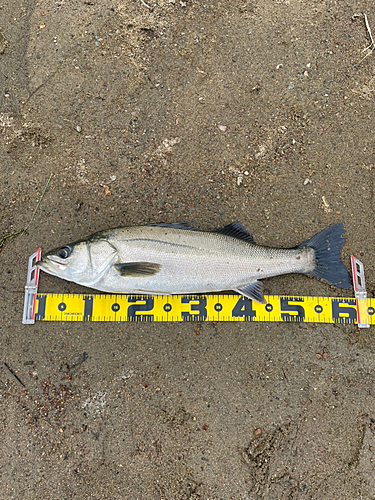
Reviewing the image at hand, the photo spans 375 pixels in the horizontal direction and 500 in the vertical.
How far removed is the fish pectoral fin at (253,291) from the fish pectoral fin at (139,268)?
1.05m

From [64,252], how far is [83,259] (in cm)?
24

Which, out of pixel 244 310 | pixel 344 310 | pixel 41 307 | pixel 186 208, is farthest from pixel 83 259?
pixel 344 310

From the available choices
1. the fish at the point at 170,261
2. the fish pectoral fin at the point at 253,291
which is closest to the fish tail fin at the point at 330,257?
the fish at the point at 170,261

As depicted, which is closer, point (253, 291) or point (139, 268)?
point (139, 268)

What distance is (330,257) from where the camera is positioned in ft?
12.2

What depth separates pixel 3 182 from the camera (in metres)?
4.02

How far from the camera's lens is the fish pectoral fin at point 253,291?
3.67m

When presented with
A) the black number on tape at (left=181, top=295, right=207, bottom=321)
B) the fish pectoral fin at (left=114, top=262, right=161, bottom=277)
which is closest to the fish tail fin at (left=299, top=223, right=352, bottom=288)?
the black number on tape at (left=181, top=295, right=207, bottom=321)

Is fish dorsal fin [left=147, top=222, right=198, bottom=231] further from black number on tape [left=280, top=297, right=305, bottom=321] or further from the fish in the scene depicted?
black number on tape [left=280, top=297, right=305, bottom=321]

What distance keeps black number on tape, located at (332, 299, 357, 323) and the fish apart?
0.62 m

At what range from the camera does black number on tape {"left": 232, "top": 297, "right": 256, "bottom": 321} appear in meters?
3.78

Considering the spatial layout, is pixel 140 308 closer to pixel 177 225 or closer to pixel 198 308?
pixel 198 308

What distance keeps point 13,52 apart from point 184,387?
5.07m

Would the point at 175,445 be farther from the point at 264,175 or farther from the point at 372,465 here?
the point at 264,175
